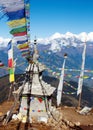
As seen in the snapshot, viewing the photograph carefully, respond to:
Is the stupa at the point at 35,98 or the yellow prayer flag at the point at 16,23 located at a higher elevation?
the yellow prayer flag at the point at 16,23

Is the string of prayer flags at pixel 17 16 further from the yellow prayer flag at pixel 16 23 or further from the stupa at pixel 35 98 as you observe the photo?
the stupa at pixel 35 98

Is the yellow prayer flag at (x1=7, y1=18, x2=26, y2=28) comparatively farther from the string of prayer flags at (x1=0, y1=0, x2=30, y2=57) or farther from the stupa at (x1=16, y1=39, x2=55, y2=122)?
the stupa at (x1=16, y1=39, x2=55, y2=122)

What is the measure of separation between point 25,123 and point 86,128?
27.2 ft

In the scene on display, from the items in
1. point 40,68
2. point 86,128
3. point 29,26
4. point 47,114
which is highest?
point 29,26

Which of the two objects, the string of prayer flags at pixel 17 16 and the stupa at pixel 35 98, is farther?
the stupa at pixel 35 98

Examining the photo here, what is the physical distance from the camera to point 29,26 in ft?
64.0

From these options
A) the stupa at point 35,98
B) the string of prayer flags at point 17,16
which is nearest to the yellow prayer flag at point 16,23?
the string of prayer flags at point 17,16

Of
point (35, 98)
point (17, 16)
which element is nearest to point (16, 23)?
point (17, 16)

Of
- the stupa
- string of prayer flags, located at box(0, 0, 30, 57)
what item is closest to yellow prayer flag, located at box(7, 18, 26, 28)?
string of prayer flags, located at box(0, 0, 30, 57)

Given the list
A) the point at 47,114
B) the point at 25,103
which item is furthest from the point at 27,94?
the point at 47,114

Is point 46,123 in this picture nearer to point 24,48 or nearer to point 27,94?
point 27,94

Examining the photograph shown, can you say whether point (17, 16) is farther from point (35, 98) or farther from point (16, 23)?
point (35, 98)

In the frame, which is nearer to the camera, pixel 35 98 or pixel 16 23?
pixel 16 23

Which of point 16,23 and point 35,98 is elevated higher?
point 16,23
